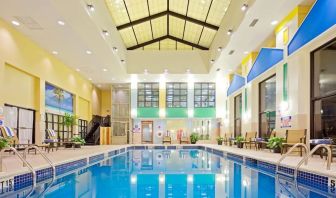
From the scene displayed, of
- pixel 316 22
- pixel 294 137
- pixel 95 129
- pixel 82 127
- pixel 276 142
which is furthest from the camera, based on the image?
pixel 95 129

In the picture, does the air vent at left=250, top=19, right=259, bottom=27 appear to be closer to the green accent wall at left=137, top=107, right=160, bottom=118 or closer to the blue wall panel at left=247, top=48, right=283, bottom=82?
the blue wall panel at left=247, top=48, right=283, bottom=82

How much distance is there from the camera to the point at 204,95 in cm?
2119

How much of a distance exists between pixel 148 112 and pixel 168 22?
6466mm

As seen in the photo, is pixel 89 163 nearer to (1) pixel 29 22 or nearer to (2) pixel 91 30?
(2) pixel 91 30

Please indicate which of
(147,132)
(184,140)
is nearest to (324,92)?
(184,140)

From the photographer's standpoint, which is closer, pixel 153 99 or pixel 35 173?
pixel 35 173

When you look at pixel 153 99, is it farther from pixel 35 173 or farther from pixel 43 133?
pixel 35 173

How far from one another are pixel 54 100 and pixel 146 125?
27.8 feet

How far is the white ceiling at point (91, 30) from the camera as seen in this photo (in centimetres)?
854

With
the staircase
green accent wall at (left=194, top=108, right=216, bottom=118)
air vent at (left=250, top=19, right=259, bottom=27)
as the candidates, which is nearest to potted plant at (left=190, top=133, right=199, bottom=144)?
green accent wall at (left=194, top=108, right=216, bottom=118)

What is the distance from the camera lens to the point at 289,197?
13.1 feet

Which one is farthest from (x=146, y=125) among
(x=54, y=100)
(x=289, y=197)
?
(x=289, y=197)

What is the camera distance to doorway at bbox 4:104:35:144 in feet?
34.1

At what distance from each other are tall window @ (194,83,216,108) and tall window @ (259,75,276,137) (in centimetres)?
818
